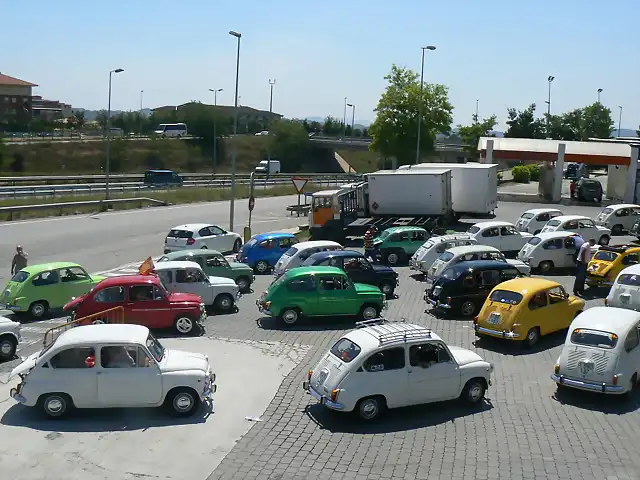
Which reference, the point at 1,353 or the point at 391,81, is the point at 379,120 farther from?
the point at 1,353

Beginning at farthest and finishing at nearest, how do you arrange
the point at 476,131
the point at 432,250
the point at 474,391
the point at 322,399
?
the point at 476,131, the point at 432,250, the point at 474,391, the point at 322,399

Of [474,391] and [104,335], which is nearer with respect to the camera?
[104,335]

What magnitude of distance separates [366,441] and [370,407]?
0.72m

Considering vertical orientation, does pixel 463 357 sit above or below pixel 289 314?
above

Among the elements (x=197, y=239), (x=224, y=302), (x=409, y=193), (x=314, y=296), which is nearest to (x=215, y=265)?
(x=224, y=302)

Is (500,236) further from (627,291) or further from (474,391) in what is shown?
(474,391)

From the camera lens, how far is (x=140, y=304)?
1670 cm

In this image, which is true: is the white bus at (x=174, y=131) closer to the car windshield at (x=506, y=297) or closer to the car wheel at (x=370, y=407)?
the car windshield at (x=506, y=297)

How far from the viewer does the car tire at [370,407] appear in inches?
462

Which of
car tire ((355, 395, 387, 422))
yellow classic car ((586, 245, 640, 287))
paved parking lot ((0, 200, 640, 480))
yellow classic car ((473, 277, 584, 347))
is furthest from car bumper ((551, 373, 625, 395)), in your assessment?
yellow classic car ((586, 245, 640, 287))

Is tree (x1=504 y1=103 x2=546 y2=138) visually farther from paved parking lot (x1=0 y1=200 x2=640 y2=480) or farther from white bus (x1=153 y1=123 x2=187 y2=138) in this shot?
paved parking lot (x1=0 y1=200 x2=640 y2=480)

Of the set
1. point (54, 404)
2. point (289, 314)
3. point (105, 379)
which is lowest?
point (54, 404)

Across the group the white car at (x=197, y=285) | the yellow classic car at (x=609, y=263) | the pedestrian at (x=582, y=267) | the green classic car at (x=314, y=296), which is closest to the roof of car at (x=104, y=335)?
the green classic car at (x=314, y=296)

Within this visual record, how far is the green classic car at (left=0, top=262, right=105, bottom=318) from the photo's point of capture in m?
18.7
